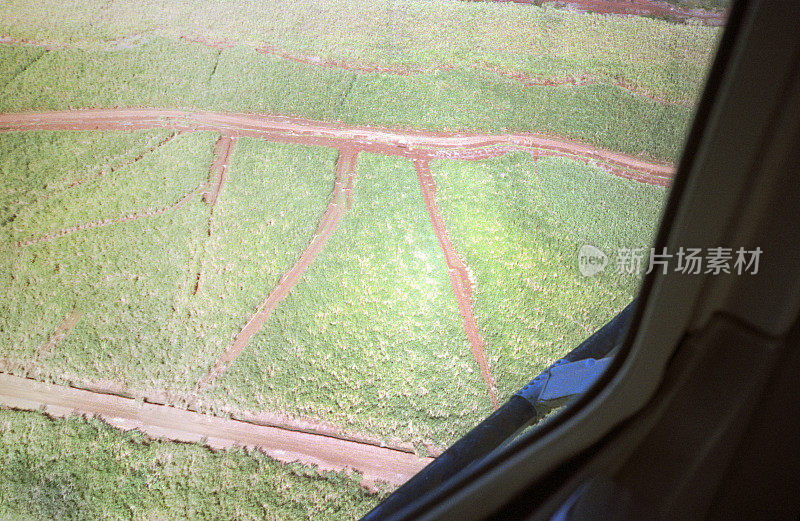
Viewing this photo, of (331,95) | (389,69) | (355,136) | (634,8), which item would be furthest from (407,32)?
(634,8)

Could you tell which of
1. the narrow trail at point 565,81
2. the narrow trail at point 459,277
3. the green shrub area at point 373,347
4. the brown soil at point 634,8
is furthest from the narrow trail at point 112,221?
the brown soil at point 634,8

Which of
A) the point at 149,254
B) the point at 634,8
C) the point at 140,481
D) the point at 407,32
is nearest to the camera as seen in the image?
the point at 140,481

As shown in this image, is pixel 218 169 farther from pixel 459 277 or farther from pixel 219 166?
pixel 459 277

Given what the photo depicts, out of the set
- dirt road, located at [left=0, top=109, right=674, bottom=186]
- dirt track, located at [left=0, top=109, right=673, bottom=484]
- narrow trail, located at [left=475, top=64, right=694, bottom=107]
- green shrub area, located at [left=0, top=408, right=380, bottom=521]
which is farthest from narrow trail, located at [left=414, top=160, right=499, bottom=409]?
narrow trail, located at [left=475, top=64, right=694, bottom=107]

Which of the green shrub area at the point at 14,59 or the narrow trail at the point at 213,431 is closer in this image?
the narrow trail at the point at 213,431

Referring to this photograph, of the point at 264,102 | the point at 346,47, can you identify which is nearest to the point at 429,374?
the point at 264,102

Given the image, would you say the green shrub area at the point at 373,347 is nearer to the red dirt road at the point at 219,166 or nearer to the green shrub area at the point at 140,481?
the green shrub area at the point at 140,481

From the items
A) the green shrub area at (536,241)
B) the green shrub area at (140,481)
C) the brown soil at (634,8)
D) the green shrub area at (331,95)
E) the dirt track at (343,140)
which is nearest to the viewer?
the green shrub area at (140,481)
